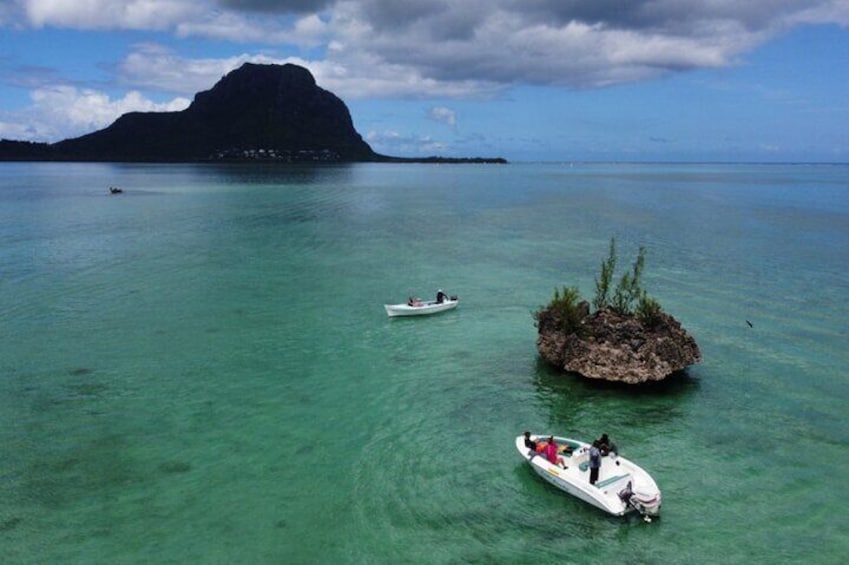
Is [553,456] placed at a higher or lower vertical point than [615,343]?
lower

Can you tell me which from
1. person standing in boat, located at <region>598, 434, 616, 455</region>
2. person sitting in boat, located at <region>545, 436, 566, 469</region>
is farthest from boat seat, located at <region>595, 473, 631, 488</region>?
person sitting in boat, located at <region>545, 436, 566, 469</region>

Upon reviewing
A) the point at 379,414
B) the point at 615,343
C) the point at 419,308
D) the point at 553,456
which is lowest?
the point at 379,414

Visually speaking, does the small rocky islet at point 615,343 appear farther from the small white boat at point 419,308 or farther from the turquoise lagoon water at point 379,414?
the small white boat at point 419,308

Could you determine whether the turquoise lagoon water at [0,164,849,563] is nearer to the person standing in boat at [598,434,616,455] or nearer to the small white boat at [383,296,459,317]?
the small white boat at [383,296,459,317]

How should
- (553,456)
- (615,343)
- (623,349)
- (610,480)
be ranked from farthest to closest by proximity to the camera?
1. (615,343)
2. (623,349)
3. (553,456)
4. (610,480)

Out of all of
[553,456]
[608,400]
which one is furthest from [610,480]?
[608,400]

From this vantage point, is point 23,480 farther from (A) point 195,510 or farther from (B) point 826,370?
(B) point 826,370

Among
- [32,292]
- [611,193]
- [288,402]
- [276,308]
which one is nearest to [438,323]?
[276,308]

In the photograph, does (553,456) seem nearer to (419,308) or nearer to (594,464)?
(594,464)

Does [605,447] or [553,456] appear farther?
[605,447]
